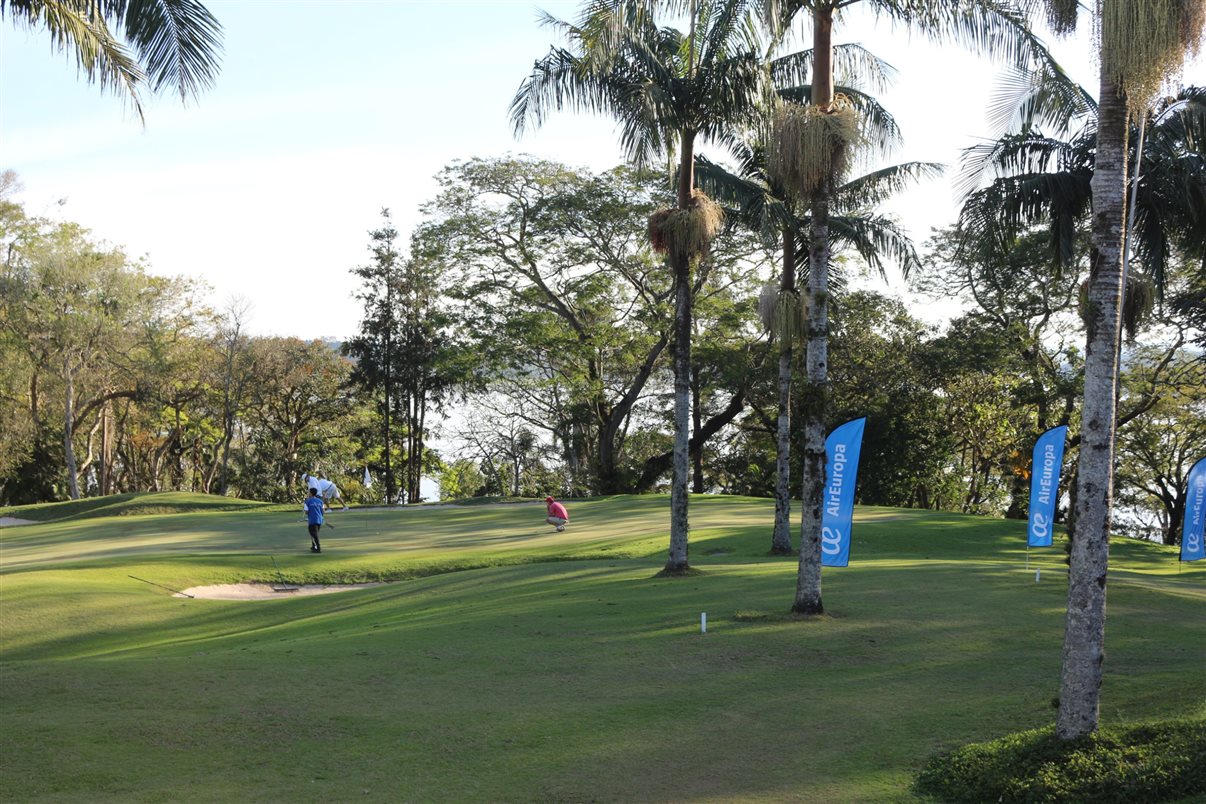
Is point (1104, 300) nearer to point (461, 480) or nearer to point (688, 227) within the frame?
point (688, 227)

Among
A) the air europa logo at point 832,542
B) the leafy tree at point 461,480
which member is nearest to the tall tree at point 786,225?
the air europa logo at point 832,542

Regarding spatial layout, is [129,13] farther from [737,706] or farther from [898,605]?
[898,605]

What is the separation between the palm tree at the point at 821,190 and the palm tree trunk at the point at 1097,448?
19.1 feet

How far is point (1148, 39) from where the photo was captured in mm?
7844

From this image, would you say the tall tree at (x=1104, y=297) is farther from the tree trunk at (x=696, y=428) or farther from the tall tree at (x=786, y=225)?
the tree trunk at (x=696, y=428)

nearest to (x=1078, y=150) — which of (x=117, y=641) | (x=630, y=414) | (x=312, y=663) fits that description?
(x=312, y=663)

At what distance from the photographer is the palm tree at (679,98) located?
1889 cm

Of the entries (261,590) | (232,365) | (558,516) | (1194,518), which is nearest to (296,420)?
Result: (232,365)

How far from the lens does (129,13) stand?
10.7m

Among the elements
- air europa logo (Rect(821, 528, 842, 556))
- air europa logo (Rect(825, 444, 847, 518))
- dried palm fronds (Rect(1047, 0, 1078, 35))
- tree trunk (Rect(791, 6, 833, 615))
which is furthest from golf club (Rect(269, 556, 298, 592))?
dried palm fronds (Rect(1047, 0, 1078, 35))

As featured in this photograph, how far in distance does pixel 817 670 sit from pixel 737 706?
1.72 meters

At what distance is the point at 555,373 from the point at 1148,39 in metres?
41.3

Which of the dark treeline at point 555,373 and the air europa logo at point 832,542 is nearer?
the air europa logo at point 832,542

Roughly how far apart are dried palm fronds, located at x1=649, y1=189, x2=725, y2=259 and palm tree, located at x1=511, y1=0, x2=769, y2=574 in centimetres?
2
